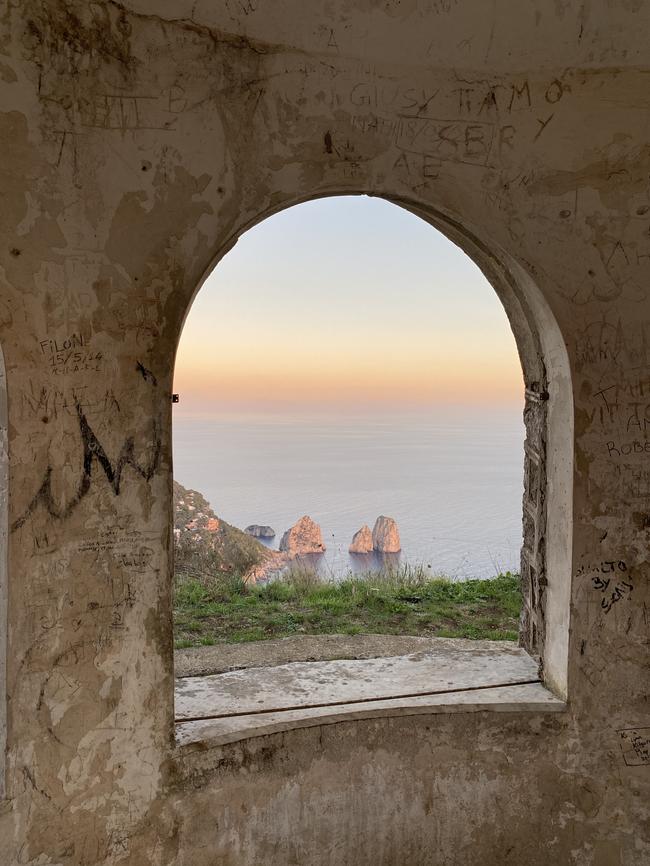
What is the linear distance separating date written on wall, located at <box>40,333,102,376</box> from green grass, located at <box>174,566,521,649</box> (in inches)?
99.8

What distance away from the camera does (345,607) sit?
552cm

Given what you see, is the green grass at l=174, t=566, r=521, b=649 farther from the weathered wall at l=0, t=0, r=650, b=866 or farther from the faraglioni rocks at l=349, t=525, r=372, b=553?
the faraglioni rocks at l=349, t=525, r=372, b=553

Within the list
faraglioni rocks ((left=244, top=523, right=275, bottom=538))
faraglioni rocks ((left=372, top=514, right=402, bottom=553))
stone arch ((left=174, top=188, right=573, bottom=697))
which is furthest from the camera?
faraglioni rocks ((left=244, top=523, right=275, bottom=538))

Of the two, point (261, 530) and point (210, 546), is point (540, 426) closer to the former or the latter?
point (210, 546)

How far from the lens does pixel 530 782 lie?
3354 mm

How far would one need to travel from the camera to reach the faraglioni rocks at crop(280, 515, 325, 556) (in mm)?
10430

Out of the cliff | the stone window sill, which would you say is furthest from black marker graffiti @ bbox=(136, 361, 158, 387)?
the cliff

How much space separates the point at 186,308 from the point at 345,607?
3.29 metres

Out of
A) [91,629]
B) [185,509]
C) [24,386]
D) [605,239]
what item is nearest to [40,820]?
[91,629]

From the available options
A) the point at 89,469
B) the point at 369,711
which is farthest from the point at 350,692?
the point at 89,469

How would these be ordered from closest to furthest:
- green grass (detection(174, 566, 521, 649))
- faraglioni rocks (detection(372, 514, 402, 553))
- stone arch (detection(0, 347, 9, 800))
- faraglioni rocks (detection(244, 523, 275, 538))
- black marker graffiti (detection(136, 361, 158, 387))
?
1. stone arch (detection(0, 347, 9, 800))
2. black marker graffiti (detection(136, 361, 158, 387))
3. green grass (detection(174, 566, 521, 649))
4. faraglioni rocks (detection(372, 514, 402, 553))
5. faraglioni rocks (detection(244, 523, 275, 538))

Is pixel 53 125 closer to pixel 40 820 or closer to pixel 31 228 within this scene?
pixel 31 228

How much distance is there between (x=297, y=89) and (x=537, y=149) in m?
1.19

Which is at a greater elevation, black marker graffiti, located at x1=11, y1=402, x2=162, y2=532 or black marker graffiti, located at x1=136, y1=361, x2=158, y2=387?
black marker graffiti, located at x1=136, y1=361, x2=158, y2=387
